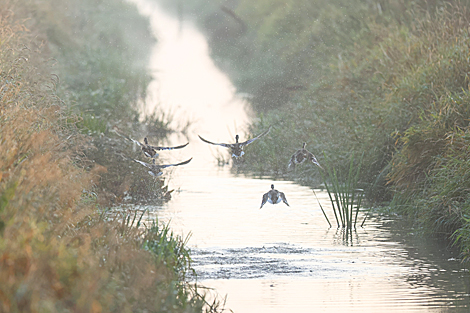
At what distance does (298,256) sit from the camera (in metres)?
13.9

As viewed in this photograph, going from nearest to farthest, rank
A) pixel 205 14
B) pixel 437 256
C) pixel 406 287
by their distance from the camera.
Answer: pixel 406 287
pixel 437 256
pixel 205 14

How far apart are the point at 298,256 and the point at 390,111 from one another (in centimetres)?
645

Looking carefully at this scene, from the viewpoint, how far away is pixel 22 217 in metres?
7.91

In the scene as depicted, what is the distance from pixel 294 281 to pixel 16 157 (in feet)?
13.8

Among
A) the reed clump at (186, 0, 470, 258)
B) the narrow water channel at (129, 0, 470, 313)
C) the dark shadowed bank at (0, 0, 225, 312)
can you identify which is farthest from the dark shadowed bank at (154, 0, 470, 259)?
the dark shadowed bank at (0, 0, 225, 312)

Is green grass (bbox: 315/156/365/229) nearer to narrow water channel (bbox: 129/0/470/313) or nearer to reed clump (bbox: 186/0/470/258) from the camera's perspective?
narrow water channel (bbox: 129/0/470/313)

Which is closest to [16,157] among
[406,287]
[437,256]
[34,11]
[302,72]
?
[406,287]

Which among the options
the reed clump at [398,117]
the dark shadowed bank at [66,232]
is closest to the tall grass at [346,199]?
the reed clump at [398,117]

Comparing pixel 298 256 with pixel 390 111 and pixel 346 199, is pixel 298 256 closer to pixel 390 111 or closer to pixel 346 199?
pixel 346 199

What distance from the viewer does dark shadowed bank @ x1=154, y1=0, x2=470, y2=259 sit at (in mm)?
15125

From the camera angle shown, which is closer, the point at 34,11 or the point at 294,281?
the point at 294,281

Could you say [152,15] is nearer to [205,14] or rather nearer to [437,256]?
[205,14]

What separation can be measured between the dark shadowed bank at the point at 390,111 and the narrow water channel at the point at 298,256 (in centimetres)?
86

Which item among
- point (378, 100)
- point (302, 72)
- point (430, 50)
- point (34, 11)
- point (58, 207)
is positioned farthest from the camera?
point (302, 72)
